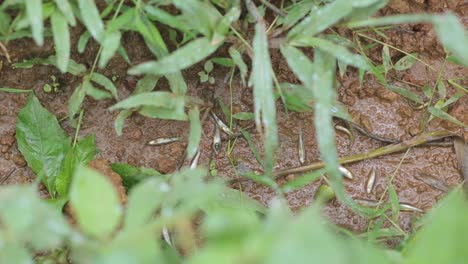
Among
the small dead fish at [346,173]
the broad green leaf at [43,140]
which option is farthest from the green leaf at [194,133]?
the small dead fish at [346,173]

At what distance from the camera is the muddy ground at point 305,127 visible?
1855mm

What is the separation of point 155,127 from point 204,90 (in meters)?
0.19

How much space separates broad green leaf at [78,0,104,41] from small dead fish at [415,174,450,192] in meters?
1.06

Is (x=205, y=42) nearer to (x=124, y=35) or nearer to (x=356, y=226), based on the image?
(x=124, y=35)

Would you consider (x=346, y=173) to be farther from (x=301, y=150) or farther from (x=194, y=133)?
(x=194, y=133)

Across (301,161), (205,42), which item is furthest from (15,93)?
(301,161)

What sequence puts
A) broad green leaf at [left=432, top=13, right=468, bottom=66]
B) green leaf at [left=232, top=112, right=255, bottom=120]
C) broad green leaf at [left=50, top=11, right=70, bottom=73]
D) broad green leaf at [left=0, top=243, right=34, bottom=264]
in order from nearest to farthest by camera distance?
1. broad green leaf at [left=0, top=243, right=34, bottom=264]
2. broad green leaf at [left=432, top=13, right=468, bottom=66]
3. broad green leaf at [left=50, top=11, right=70, bottom=73]
4. green leaf at [left=232, top=112, right=255, bottom=120]

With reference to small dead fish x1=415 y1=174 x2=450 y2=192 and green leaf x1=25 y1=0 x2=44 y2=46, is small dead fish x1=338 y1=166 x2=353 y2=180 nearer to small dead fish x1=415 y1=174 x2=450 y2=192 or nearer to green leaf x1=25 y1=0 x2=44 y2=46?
small dead fish x1=415 y1=174 x2=450 y2=192

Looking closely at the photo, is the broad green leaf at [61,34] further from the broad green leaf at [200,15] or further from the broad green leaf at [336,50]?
the broad green leaf at [336,50]

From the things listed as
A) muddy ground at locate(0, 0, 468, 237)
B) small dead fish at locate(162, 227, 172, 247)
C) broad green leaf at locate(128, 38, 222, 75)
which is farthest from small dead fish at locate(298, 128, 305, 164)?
broad green leaf at locate(128, 38, 222, 75)

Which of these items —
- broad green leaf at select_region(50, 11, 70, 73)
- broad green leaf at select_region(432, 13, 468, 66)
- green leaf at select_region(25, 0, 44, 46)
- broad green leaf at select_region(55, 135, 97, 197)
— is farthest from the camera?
broad green leaf at select_region(55, 135, 97, 197)

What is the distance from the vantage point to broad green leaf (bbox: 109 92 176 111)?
1.51 m

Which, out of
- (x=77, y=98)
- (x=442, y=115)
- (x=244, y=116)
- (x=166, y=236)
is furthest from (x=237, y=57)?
(x=442, y=115)

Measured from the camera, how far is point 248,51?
1569 mm
